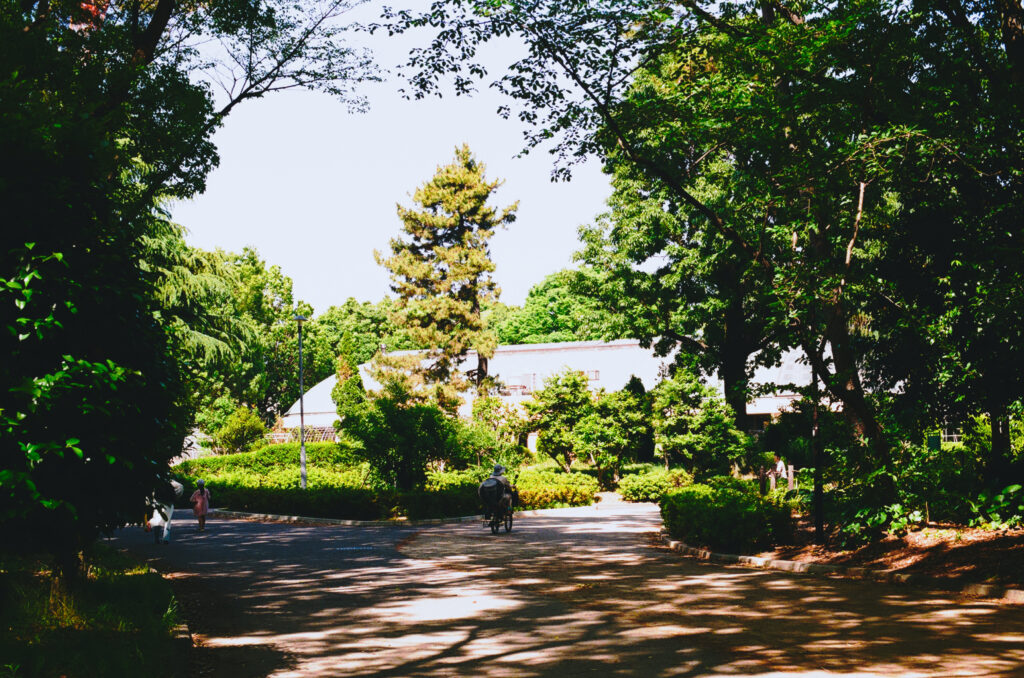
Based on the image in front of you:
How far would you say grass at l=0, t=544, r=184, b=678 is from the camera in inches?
243

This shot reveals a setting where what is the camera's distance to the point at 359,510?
26.3 metres

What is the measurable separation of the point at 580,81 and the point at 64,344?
11.3 metres

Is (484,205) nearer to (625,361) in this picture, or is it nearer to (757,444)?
(625,361)

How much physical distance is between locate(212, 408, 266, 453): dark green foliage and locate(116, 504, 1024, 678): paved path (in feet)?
128

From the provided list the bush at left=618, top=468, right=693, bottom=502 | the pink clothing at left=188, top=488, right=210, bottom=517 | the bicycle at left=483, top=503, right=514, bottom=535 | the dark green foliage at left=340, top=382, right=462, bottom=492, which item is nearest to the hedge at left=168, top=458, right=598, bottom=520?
the dark green foliage at left=340, top=382, right=462, bottom=492

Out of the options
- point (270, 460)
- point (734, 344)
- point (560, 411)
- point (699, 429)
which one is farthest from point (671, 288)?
point (270, 460)

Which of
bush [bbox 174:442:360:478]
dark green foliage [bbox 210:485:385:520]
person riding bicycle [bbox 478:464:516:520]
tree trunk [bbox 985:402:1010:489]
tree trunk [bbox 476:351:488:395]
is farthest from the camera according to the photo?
tree trunk [bbox 476:351:488:395]

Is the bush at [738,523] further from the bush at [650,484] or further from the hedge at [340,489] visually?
the bush at [650,484]

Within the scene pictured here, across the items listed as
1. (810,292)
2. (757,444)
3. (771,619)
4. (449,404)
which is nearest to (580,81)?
(810,292)

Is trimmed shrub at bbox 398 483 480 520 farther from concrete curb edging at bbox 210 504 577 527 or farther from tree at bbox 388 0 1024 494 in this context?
tree at bbox 388 0 1024 494

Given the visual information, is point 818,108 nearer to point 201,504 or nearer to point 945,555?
point 945,555

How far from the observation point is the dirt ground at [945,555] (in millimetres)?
11008

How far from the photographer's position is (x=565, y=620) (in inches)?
365

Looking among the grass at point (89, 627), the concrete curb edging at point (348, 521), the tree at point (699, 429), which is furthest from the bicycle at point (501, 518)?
the tree at point (699, 429)
